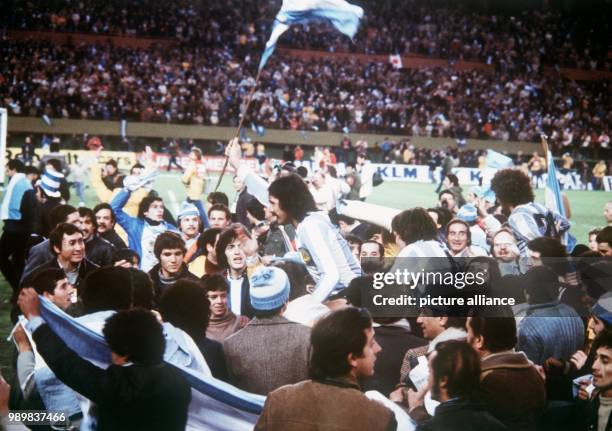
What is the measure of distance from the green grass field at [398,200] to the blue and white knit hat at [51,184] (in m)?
0.81

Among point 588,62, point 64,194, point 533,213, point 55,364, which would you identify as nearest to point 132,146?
point 64,194

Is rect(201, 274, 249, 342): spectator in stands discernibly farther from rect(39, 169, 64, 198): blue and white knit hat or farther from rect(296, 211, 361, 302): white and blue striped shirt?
rect(39, 169, 64, 198): blue and white knit hat

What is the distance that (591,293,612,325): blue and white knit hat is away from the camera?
11.1 ft

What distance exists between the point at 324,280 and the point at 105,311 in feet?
3.27

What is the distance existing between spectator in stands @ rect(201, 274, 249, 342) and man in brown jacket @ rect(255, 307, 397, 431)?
866 millimetres

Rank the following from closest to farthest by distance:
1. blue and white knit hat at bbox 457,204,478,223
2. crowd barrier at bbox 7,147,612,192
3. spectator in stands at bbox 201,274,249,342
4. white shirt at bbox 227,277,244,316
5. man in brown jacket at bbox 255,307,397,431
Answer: man in brown jacket at bbox 255,307,397,431 < spectator in stands at bbox 201,274,249,342 < white shirt at bbox 227,277,244,316 < blue and white knit hat at bbox 457,204,478,223 < crowd barrier at bbox 7,147,612,192

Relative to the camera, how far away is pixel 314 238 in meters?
3.45

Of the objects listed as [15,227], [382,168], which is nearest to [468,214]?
[15,227]

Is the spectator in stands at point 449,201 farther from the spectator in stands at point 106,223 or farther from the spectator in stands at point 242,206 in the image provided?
the spectator in stands at point 106,223

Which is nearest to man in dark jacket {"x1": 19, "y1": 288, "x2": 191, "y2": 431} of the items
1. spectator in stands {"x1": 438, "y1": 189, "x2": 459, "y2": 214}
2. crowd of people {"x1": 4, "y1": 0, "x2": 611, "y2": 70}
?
spectator in stands {"x1": 438, "y1": 189, "x2": 459, "y2": 214}

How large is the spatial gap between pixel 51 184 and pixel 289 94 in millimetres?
7606

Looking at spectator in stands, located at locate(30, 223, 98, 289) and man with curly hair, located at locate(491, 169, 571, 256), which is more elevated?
man with curly hair, located at locate(491, 169, 571, 256)

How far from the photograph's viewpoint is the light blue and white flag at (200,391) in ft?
9.36

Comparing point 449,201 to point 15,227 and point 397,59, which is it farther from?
point 397,59
